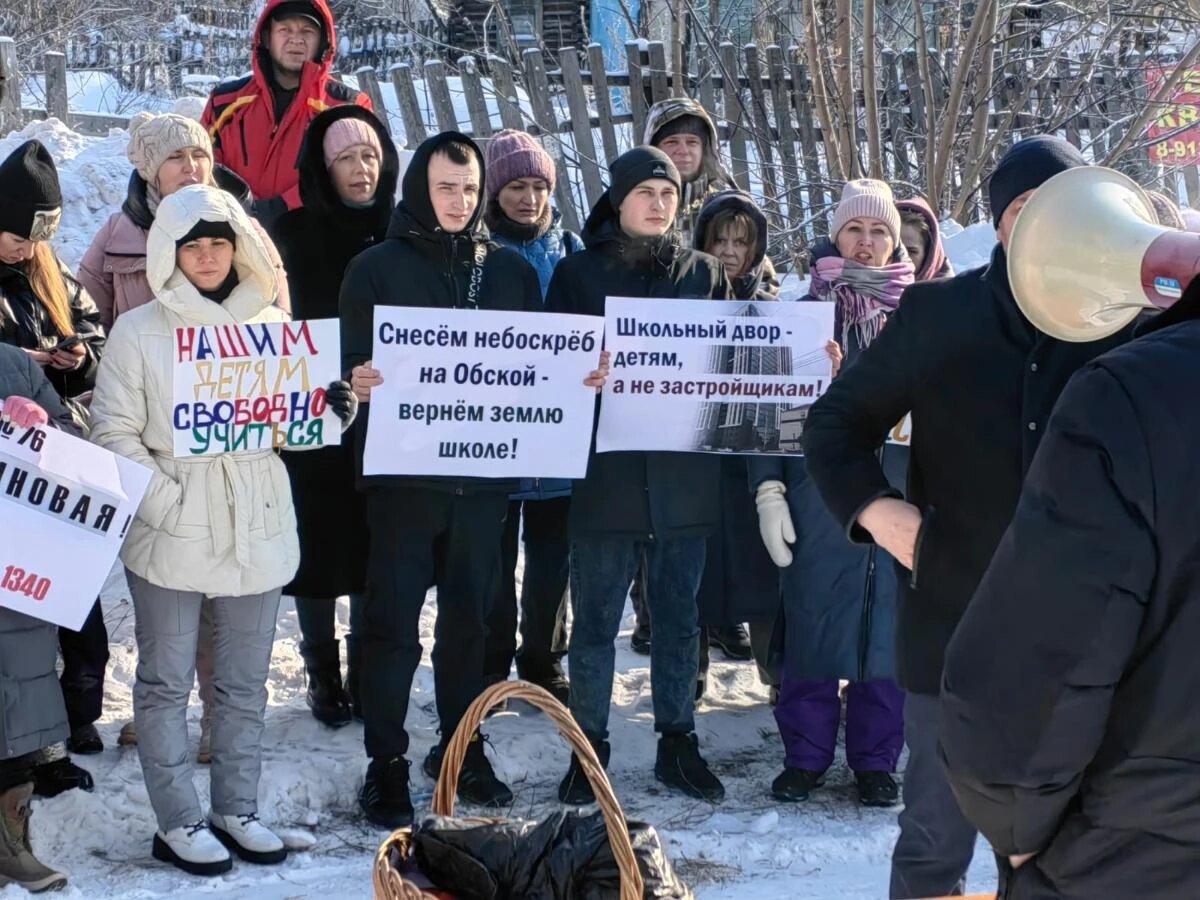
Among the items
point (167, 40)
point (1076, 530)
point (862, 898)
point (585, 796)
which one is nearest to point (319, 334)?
point (585, 796)

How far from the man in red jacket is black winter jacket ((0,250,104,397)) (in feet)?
3.99

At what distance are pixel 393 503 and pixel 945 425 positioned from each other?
7.44 ft

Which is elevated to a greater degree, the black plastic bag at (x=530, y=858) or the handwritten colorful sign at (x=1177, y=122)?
the handwritten colorful sign at (x=1177, y=122)

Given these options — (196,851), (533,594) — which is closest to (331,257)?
(533,594)

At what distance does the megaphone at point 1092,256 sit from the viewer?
1974 mm

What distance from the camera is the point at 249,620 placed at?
464 cm

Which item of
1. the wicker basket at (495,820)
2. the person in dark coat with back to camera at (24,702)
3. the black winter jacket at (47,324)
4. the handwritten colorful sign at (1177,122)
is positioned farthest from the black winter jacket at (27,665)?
the handwritten colorful sign at (1177,122)

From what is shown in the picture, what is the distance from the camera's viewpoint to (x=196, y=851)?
452cm

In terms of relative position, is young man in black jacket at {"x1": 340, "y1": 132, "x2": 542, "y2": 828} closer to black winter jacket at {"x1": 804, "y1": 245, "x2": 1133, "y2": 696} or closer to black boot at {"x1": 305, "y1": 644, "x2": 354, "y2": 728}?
black boot at {"x1": 305, "y1": 644, "x2": 354, "y2": 728}

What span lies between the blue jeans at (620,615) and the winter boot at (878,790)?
67cm

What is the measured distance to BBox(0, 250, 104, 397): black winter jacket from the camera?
184 inches

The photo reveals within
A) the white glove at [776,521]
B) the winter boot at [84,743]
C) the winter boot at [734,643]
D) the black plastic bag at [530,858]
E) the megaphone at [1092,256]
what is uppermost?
the megaphone at [1092,256]

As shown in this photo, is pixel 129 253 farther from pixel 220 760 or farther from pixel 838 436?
pixel 838 436

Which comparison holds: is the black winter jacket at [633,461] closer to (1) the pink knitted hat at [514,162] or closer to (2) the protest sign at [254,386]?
(1) the pink knitted hat at [514,162]
